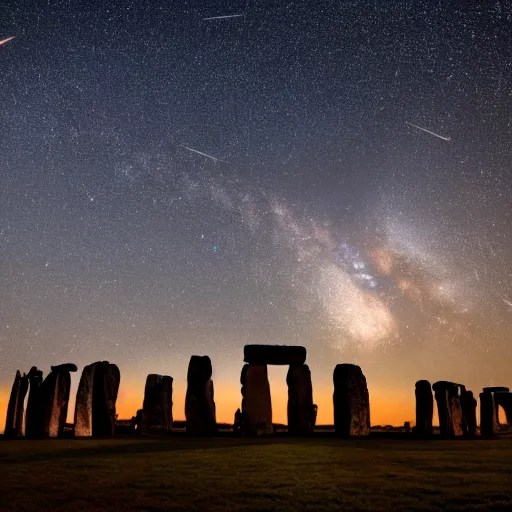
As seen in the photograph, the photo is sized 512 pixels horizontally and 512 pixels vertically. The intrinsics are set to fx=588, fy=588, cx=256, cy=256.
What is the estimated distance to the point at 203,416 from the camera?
16484 mm

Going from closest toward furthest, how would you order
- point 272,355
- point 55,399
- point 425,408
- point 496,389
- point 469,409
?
point 55,399 → point 272,355 → point 425,408 → point 469,409 → point 496,389

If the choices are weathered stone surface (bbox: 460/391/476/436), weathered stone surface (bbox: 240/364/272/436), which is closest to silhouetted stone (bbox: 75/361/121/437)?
weathered stone surface (bbox: 240/364/272/436)

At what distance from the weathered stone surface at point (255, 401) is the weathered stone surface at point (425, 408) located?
5565 millimetres

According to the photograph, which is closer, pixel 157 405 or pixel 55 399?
pixel 55 399

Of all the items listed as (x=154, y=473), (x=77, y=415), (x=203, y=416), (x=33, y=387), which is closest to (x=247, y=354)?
(x=203, y=416)

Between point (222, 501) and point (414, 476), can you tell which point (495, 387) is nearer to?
point (414, 476)

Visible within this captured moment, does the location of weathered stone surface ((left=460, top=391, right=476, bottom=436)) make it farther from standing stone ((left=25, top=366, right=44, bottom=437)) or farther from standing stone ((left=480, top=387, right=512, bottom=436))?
standing stone ((left=25, top=366, right=44, bottom=437))

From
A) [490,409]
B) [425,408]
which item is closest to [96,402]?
[425,408]

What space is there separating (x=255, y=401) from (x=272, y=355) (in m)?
1.42

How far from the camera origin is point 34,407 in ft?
52.3

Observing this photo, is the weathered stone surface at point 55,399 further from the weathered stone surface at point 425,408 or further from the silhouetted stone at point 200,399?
the weathered stone surface at point 425,408

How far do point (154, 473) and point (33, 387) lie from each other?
33.5ft

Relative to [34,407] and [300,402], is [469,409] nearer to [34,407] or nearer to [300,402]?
Result: [300,402]

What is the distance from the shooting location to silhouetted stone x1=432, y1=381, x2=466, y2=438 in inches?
721
